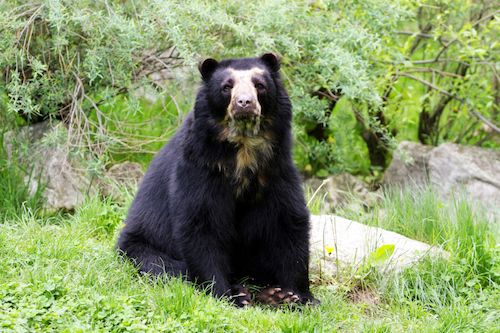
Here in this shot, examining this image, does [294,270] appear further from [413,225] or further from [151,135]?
[151,135]

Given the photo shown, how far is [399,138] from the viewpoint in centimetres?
1133

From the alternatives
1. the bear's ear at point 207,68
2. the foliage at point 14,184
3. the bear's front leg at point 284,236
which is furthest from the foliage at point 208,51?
the bear's front leg at point 284,236

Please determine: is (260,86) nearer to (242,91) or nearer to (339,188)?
(242,91)

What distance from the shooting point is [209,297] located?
5.18m

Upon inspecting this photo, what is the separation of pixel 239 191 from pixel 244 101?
68cm

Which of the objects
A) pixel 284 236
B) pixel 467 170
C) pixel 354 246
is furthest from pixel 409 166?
pixel 284 236

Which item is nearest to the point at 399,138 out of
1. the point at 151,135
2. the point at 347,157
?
the point at 347,157

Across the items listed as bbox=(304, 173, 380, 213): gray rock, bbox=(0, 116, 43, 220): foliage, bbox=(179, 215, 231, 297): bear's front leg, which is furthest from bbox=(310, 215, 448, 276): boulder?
bbox=(0, 116, 43, 220): foliage

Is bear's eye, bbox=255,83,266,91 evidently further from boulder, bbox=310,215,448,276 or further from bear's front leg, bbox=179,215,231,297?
boulder, bbox=310,215,448,276

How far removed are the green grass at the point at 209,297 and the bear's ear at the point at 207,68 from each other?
1.45m

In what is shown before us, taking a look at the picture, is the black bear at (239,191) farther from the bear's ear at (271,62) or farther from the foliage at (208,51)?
the foliage at (208,51)

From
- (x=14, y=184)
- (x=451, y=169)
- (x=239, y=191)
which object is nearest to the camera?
(x=239, y=191)

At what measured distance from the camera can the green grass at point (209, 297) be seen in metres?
4.75

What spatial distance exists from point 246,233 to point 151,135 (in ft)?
12.8
